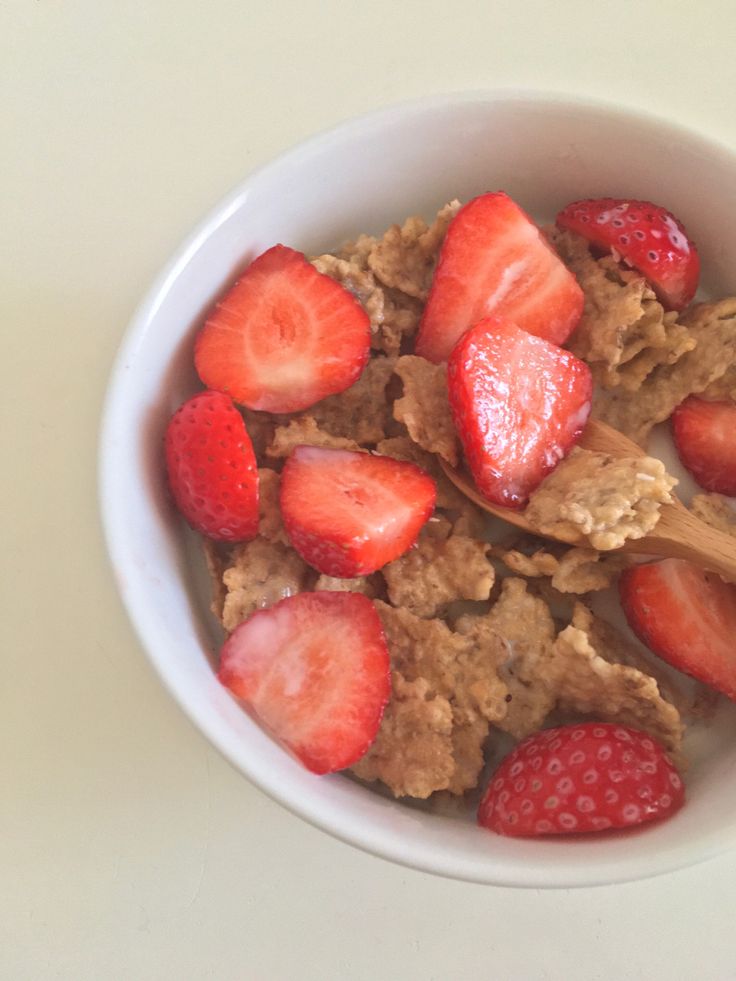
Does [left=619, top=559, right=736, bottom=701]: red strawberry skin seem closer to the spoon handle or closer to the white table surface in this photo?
the spoon handle

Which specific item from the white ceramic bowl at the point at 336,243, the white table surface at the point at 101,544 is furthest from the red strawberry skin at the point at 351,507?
the white table surface at the point at 101,544

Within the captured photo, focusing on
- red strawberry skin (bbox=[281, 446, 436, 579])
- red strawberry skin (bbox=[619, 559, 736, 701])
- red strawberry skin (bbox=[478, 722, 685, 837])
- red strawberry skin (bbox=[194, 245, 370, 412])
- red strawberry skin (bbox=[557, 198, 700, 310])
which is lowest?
red strawberry skin (bbox=[478, 722, 685, 837])

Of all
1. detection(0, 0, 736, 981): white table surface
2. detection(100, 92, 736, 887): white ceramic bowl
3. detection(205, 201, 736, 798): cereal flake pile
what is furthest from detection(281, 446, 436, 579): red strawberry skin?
detection(0, 0, 736, 981): white table surface

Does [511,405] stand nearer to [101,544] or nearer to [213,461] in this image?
[213,461]

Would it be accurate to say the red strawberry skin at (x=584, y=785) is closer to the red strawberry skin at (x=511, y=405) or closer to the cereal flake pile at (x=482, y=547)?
the cereal flake pile at (x=482, y=547)

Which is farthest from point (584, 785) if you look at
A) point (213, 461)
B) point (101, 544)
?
point (101, 544)

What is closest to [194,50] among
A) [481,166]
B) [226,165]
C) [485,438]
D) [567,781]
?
[226,165]

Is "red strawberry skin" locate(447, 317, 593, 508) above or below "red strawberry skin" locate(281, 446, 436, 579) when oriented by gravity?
above
